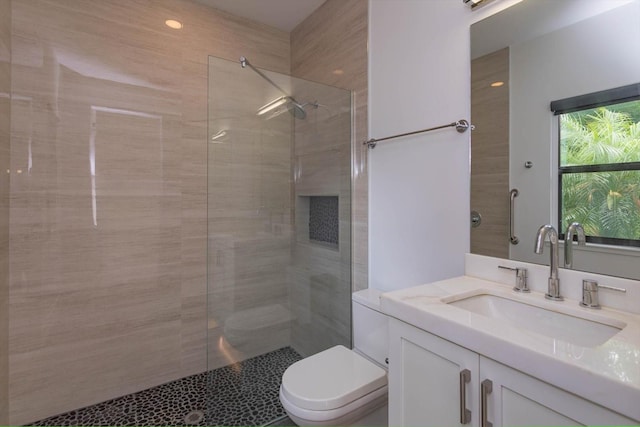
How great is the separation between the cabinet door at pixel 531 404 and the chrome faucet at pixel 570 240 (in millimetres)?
580

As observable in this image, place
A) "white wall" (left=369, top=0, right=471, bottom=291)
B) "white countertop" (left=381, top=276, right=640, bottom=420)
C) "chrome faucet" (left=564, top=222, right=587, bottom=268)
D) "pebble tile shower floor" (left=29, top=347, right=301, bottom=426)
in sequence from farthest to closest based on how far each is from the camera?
"pebble tile shower floor" (left=29, top=347, right=301, bottom=426)
"white wall" (left=369, top=0, right=471, bottom=291)
"chrome faucet" (left=564, top=222, right=587, bottom=268)
"white countertop" (left=381, top=276, right=640, bottom=420)

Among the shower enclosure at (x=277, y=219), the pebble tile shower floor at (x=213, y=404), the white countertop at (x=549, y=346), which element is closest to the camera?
the white countertop at (x=549, y=346)

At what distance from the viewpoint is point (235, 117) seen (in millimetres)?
1854

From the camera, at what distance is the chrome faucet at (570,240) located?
111 cm

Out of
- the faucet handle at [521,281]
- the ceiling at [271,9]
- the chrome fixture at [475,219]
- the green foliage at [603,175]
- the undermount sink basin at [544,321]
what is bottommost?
the undermount sink basin at [544,321]

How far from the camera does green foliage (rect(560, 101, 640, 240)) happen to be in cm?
101

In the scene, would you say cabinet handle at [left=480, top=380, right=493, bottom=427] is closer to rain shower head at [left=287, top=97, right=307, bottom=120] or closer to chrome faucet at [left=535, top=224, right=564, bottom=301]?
chrome faucet at [left=535, top=224, right=564, bottom=301]

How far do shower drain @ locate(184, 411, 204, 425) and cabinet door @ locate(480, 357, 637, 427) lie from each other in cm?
163

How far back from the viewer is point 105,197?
1.99 metres

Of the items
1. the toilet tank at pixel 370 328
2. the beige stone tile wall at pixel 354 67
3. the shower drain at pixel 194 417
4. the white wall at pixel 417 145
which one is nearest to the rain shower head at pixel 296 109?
the beige stone tile wall at pixel 354 67

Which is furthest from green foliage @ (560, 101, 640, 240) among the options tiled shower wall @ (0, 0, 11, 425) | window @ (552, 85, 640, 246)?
tiled shower wall @ (0, 0, 11, 425)

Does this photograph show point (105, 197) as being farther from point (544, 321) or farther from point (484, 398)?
point (544, 321)

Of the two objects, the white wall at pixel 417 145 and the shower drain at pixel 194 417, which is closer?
the white wall at pixel 417 145

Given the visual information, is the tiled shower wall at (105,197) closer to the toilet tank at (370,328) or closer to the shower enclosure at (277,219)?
the shower enclosure at (277,219)
